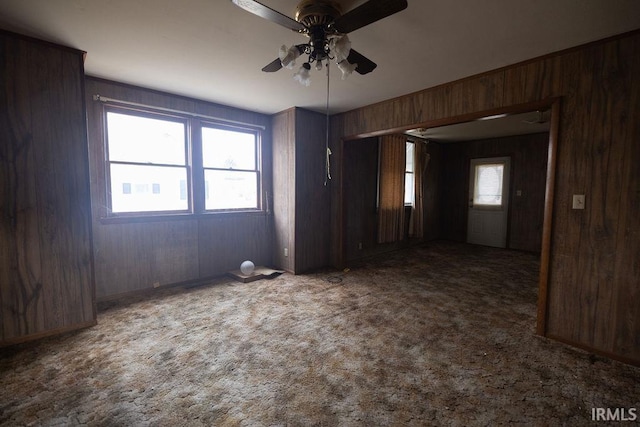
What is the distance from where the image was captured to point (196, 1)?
1.81 m

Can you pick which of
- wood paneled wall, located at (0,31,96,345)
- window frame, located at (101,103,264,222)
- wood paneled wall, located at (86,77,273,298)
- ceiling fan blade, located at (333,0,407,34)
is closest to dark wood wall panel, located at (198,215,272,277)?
wood paneled wall, located at (86,77,273,298)

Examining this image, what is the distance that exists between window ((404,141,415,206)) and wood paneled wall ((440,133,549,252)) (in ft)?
5.03

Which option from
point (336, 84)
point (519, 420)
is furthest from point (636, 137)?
point (336, 84)

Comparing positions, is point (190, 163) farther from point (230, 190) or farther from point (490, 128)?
point (490, 128)

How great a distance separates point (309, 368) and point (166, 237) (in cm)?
263

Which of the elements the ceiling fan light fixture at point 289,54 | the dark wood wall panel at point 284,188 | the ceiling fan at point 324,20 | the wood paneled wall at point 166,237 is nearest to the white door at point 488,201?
the dark wood wall panel at point 284,188

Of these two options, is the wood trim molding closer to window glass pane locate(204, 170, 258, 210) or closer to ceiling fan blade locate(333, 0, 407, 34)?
ceiling fan blade locate(333, 0, 407, 34)

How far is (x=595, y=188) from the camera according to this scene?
2.24m

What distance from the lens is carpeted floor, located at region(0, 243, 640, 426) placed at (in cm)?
162

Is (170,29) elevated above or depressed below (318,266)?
above

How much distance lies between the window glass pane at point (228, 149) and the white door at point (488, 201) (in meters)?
5.40

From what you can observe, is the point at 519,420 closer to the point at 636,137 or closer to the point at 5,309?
the point at 636,137

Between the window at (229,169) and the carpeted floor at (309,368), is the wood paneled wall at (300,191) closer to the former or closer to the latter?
the window at (229,169)

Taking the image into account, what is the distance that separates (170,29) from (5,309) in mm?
2650
